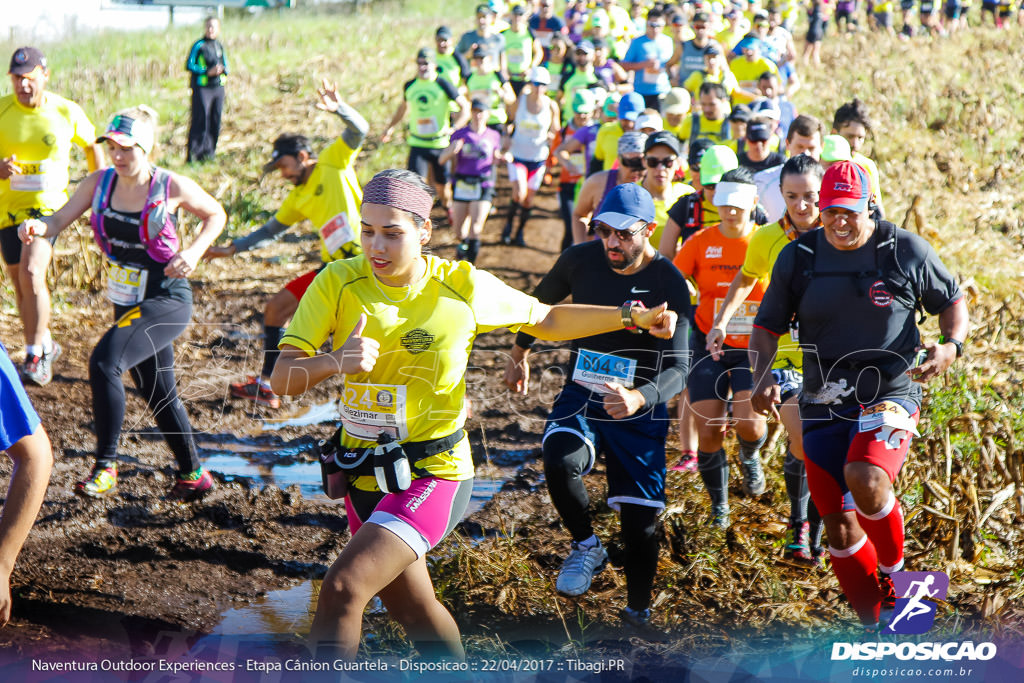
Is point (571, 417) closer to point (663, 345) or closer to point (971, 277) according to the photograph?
point (663, 345)

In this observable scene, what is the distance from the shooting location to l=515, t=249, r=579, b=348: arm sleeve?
516 cm

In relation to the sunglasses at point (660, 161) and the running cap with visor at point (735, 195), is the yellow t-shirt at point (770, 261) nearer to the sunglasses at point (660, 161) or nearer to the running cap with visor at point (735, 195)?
the running cap with visor at point (735, 195)

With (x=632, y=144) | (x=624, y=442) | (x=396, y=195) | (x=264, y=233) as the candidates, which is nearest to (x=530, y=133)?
(x=632, y=144)

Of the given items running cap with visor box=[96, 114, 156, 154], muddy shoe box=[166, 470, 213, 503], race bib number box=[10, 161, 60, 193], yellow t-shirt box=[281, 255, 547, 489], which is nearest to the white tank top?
race bib number box=[10, 161, 60, 193]

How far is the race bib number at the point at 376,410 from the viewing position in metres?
3.85

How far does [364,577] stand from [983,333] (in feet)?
20.9

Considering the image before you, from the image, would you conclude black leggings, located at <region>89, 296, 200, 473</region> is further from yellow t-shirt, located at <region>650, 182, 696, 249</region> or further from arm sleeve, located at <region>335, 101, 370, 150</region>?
yellow t-shirt, located at <region>650, 182, 696, 249</region>

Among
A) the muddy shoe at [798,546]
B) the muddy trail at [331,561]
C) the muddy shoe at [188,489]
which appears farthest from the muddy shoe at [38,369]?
the muddy shoe at [798,546]

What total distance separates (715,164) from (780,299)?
6.77ft

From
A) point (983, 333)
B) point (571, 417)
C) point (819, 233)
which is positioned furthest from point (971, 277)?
point (571, 417)

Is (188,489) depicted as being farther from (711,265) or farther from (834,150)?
(834,150)

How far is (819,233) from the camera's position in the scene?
4824mm

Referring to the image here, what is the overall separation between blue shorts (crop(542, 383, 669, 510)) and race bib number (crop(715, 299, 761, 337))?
3.74 feet

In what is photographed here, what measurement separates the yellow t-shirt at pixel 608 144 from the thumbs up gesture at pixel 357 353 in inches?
237
